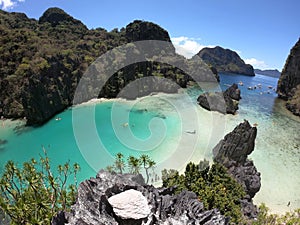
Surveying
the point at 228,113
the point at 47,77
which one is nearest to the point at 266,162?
the point at 228,113

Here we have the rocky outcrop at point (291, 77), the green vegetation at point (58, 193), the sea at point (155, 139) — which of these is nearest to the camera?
the green vegetation at point (58, 193)

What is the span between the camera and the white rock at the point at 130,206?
8906 millimetres

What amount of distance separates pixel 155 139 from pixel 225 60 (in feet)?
554

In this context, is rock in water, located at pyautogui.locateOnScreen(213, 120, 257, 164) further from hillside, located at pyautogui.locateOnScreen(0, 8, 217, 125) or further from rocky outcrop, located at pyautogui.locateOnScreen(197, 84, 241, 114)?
hillside, located at pyautogui.locateOnScreen(0, 8, 217, 125)

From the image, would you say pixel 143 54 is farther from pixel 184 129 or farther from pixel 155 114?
pixel 184 129

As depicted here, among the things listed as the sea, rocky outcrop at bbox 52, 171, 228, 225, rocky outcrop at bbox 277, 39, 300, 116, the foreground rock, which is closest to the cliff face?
rocky outcrop at bbox 277, 39, 300, 116

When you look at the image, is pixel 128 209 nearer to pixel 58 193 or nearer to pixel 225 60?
pixel 58 193

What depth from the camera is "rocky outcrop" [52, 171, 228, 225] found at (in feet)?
29.1

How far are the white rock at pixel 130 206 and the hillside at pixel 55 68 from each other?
31728 mm

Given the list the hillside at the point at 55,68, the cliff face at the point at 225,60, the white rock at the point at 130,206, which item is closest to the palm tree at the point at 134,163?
the white rock at the point at 130,206

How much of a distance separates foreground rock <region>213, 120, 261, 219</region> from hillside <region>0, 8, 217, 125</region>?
29.1 metres

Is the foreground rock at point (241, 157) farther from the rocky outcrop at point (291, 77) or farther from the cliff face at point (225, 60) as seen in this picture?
the cliff face at point (225, 60)

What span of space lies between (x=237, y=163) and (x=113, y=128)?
19.5 metres

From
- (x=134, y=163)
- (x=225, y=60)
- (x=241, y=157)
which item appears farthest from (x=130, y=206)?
(x=225, y=60)
